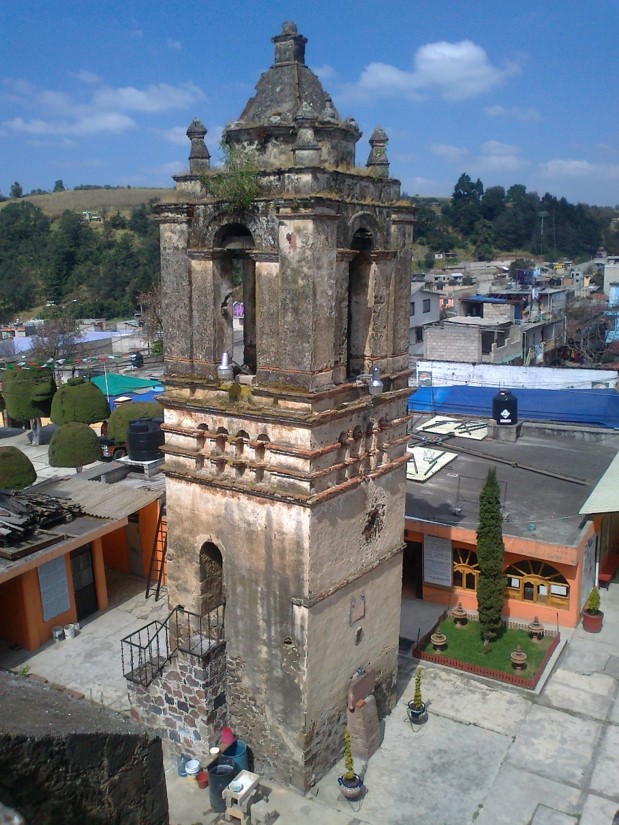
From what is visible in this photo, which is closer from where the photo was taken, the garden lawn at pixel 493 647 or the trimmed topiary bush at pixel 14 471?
the garden lawn at pixel 493 647

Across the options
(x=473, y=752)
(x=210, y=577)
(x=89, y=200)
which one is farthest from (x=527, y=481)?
(x=89, y=200)

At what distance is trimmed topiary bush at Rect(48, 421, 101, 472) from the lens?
95.3 feet

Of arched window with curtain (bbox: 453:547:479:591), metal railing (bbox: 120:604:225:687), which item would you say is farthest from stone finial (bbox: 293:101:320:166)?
arched window with curtain (bbox: 453:547:479:591)

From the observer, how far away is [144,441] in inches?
944

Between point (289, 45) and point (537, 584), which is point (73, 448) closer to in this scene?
point (537, 584)

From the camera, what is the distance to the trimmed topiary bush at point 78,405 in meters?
34.7

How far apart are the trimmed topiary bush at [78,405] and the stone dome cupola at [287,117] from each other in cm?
2435

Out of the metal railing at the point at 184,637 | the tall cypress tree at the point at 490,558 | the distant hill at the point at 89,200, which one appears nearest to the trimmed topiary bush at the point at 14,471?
the metal railing at the point at 184,637

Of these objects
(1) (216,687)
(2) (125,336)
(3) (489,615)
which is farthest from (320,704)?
(2) (125,336)

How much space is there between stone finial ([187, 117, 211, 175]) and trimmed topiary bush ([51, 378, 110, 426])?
79.1 ft

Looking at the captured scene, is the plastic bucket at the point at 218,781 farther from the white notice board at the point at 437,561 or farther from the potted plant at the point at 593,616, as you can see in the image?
the potted plant at the point at 593,616

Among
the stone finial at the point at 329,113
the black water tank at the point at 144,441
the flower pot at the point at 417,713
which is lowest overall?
the flower pot at the point at 417,713

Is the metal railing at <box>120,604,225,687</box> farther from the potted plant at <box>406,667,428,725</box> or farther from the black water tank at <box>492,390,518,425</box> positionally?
the black water tank at <box>492,390,518,425</box>

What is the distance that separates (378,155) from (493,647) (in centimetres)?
1159
